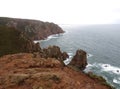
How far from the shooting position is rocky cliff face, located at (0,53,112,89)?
24.5m

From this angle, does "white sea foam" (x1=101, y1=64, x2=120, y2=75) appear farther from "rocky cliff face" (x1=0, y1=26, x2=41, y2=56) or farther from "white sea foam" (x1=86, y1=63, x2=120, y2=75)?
"rocky cliff face" (x1=0, y1=26, x2=41, y2=56)

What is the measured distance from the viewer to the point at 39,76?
25.5 m

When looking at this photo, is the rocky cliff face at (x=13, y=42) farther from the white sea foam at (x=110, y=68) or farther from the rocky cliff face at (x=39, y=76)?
the rocky cliff face at (x=39, y=76)

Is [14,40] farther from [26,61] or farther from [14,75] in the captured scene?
[14,75]

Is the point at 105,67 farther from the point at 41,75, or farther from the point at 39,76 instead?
the point at 39,76

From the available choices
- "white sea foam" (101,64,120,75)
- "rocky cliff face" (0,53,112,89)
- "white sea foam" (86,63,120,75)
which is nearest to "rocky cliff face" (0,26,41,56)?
"white sea foam" (86,63,120,75)

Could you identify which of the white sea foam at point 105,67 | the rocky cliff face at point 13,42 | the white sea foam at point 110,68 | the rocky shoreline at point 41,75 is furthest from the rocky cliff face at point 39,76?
the white sea foam at point 105,67

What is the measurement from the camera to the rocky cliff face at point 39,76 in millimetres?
24469

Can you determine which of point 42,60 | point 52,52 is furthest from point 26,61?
point 52,52

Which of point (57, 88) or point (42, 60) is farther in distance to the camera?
point (42, 60)

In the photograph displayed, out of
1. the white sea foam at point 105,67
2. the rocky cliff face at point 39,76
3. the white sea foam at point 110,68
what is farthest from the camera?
the white sea foam at point 105,67

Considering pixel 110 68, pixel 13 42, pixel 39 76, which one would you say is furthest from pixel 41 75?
pixel 110 68

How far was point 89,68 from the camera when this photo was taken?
294 feet

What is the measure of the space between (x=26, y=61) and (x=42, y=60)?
8.70ft
